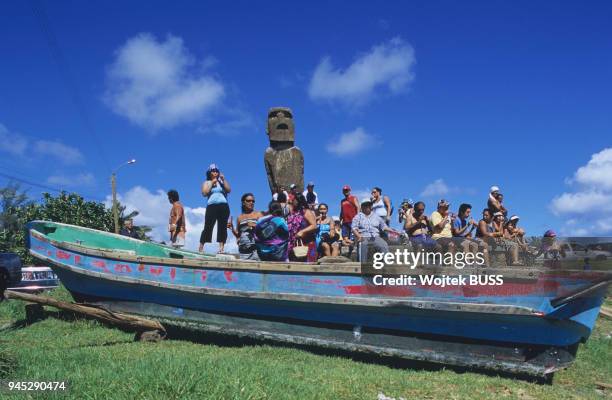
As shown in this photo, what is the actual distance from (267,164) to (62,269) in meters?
5.64

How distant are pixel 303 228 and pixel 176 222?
3.80 metres

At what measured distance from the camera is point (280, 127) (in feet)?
43.7

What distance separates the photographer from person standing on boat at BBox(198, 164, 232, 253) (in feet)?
31.6

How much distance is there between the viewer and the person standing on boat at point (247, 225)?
8375 millimetres

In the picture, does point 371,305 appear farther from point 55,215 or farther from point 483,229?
point 55,215

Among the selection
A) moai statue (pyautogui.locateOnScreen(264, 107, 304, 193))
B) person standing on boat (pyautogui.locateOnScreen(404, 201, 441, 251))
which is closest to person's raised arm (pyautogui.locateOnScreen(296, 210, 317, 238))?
person standing on boat (pyautogui.locateOnScreen(404, 201, 441, 251))

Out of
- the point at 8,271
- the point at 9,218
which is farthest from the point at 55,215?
the point at 8,271

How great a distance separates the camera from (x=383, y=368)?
640 cm

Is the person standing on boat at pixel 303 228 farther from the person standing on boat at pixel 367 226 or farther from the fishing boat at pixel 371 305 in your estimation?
the fishing boat at pixel 371 305

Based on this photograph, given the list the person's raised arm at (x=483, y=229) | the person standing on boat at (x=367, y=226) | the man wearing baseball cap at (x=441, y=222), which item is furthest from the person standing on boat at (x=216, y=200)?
the person's raised arm at (x=483, y=229)

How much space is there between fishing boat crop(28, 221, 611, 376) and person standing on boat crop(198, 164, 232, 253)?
1.62 meters

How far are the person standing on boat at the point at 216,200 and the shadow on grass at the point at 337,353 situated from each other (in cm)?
205

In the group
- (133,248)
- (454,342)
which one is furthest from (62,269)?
(454,342)

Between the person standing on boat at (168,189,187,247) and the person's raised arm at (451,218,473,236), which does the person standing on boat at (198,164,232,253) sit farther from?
the person's raised arm at (451,218,473,236)
